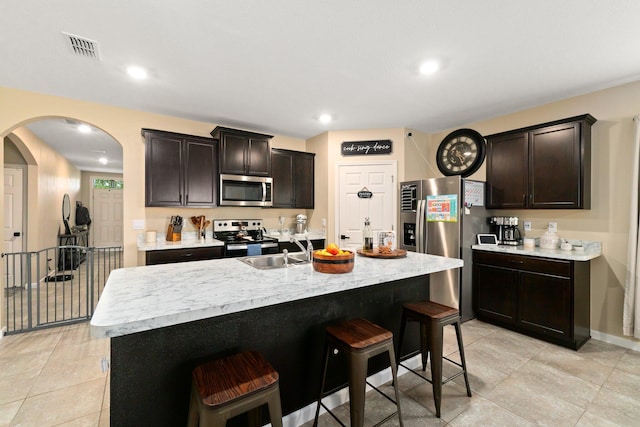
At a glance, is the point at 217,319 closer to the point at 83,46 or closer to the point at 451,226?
the point at 83,46

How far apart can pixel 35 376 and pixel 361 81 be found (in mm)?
3925

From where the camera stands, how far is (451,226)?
362 cm

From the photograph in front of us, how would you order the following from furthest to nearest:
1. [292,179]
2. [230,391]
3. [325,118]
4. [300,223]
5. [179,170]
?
[300,223] → [292,179] → [325,118] → [179,170] → [230,391]

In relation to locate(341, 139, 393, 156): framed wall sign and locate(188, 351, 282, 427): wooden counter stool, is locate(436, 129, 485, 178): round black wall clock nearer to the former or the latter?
locate(341, 139, 393, 156): framed wall sign

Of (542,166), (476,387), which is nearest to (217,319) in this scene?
(476,387)

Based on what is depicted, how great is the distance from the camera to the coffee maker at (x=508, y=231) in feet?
11.8

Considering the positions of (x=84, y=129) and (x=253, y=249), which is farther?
(x=84, y=129)

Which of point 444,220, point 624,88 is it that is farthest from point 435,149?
point 624,88

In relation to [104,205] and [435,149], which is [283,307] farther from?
[104,205]

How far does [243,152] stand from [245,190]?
21.9 inches

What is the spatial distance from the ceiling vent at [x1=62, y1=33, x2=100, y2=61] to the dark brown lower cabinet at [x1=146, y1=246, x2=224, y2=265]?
2.01 meters

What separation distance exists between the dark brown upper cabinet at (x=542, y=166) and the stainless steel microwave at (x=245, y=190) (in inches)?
124

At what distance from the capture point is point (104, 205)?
28.7 feet

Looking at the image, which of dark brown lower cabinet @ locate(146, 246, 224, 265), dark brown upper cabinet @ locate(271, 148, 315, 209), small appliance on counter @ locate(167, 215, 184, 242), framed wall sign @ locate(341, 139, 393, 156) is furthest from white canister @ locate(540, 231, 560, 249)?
small appliance on counter @ locate(167, 215, 184, 242)
